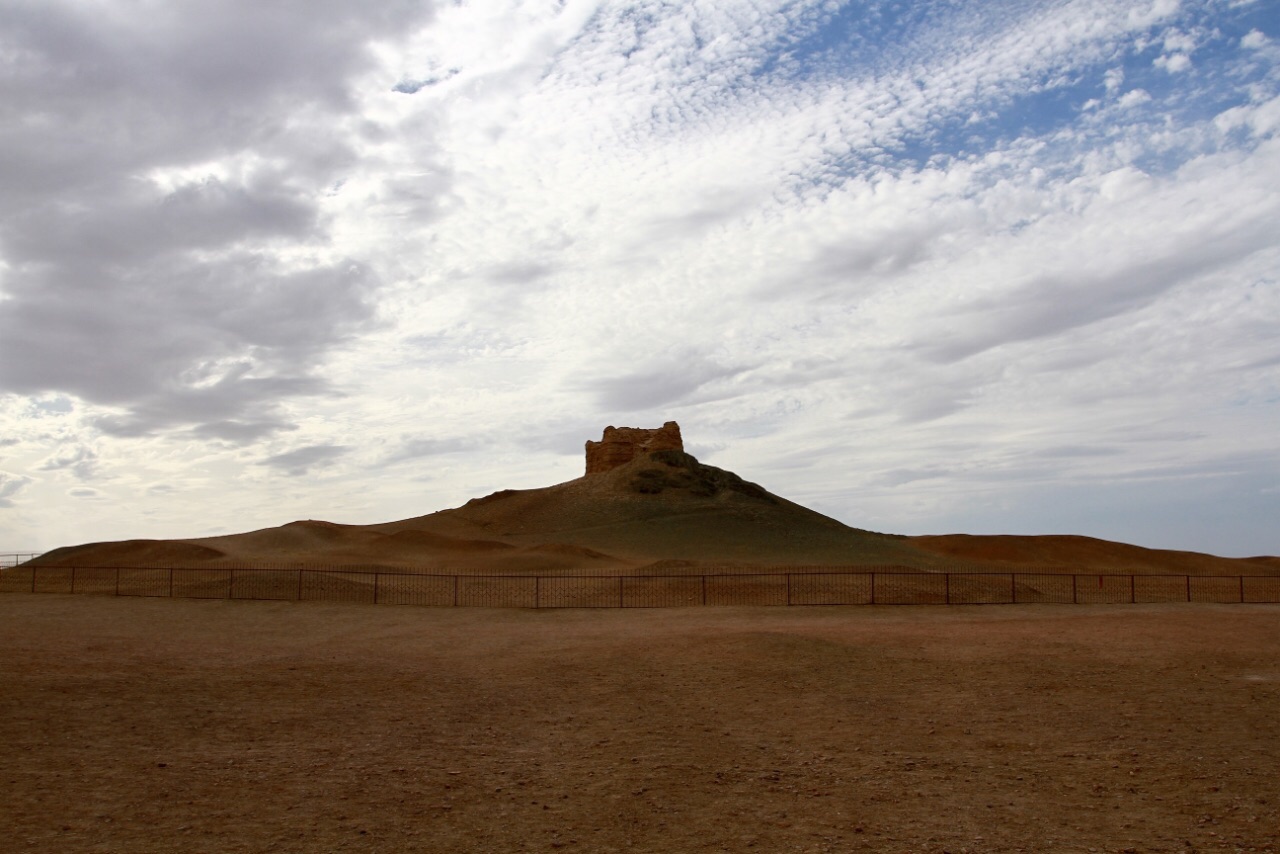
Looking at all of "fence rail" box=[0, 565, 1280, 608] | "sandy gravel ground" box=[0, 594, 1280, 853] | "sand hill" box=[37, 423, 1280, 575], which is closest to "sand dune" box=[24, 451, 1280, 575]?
"sand hill" box=[37, 423, 1280, 575]

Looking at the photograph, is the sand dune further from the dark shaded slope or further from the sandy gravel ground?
the sandy gravel ground

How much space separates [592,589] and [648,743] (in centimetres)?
3357

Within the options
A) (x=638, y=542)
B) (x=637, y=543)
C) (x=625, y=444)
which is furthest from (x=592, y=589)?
(x=625, y=444)

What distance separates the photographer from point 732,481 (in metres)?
103

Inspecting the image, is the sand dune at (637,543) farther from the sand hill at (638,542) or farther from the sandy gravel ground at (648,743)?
the sandy gravel ground at (648,743)

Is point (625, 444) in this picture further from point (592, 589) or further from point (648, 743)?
point (648, 743)

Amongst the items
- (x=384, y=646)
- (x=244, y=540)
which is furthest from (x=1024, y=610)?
(x=244, y=540)

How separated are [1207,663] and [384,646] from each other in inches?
797

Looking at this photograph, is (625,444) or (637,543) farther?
(625,444)

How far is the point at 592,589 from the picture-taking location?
4972cm

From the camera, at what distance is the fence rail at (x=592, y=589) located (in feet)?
148

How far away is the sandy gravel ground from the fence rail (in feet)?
51.7

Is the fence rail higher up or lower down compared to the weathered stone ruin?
lower down

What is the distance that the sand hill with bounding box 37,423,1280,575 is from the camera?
66812 mm
